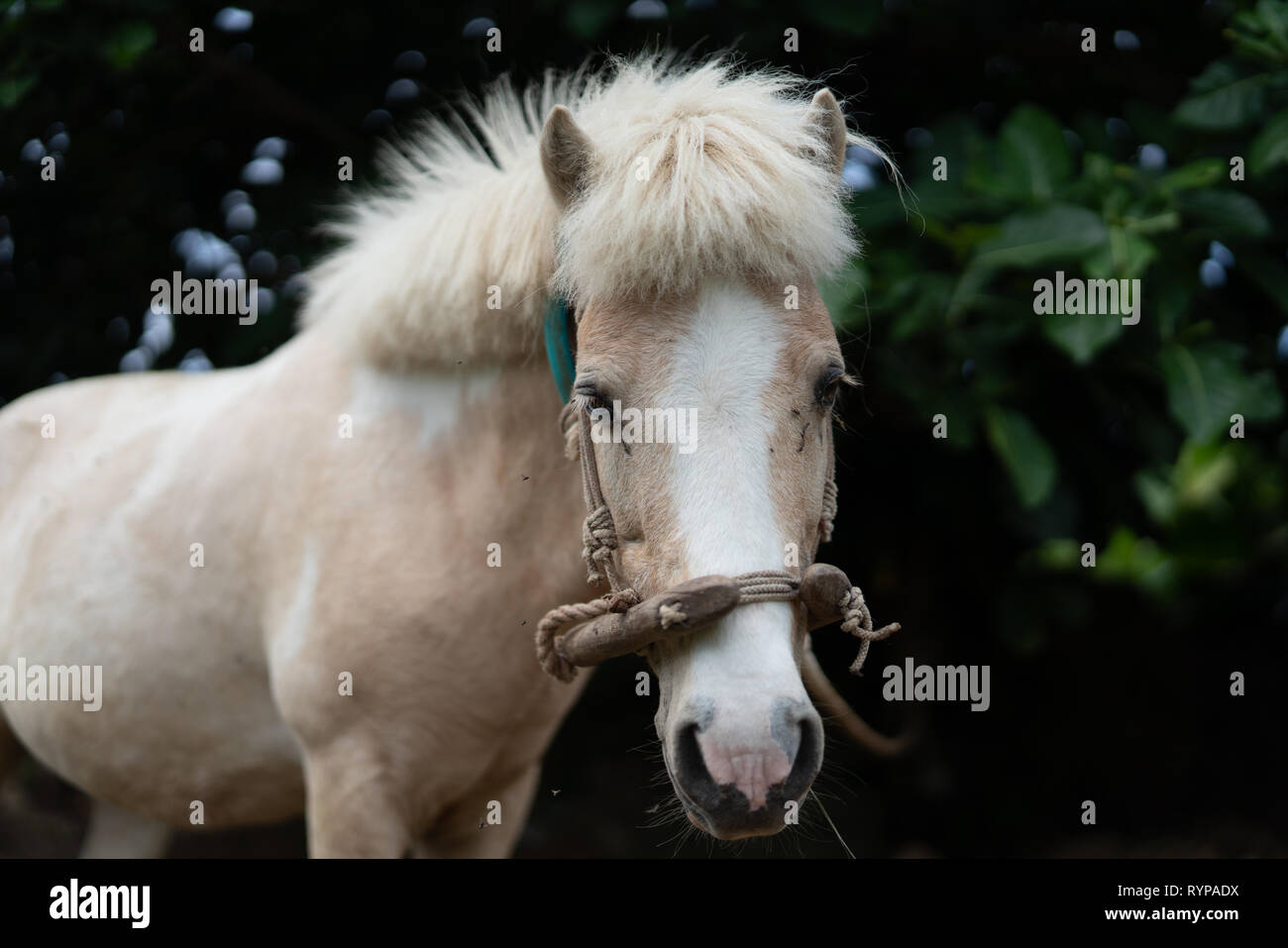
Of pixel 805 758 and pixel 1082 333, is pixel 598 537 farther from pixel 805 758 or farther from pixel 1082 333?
pixel 1082 333

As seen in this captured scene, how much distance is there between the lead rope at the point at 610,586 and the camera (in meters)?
1.72

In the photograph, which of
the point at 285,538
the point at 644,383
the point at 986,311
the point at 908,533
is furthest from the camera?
the point at 908,533

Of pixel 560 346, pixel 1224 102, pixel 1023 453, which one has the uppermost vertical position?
pixel 1224 102

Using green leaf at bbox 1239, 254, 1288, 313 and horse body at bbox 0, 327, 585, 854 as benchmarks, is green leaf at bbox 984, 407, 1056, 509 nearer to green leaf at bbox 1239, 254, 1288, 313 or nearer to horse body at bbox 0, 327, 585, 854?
green leaf at bbox 1239, 254, 1288, 313

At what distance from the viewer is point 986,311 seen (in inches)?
133

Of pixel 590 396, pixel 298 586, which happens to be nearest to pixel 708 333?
pixel 590 396

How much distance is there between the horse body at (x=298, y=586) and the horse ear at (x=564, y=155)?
1.65 ft

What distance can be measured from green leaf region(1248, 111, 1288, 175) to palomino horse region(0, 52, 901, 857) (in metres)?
1.39

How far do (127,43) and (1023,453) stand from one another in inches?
122

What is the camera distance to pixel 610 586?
2039 millimetres

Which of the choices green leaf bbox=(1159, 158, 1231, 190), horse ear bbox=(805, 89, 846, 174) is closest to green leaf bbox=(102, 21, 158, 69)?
horse ear bbox=(805, 89, 846, 174)
